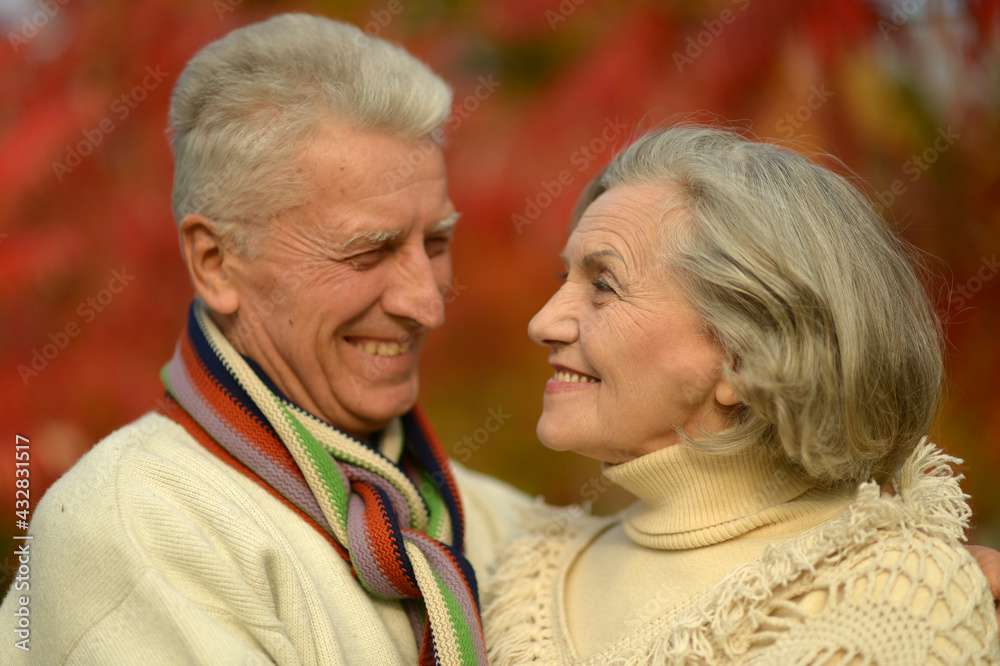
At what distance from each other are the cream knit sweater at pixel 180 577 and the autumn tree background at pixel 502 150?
133 centimetres

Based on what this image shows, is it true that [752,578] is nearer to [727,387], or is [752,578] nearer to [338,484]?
[727,387]

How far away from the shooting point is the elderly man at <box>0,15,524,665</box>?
79.0 inches

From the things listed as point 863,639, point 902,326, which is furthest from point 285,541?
point 902,326

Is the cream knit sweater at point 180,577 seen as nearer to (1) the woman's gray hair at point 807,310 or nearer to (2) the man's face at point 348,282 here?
(2) the man's face at point 348,282

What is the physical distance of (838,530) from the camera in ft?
6.22

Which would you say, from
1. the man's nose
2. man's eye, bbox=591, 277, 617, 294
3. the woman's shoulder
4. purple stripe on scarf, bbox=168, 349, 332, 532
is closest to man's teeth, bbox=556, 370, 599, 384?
man's eye, bbox=591, 277, 617, 294

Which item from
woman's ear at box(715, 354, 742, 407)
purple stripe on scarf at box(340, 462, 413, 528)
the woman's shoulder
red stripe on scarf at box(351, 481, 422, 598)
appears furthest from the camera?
purple stripe on scarf at box(340, 462, 413, 528)

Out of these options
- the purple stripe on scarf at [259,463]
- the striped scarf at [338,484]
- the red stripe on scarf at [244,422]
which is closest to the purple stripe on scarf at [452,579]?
the striped scarf at [338,484]

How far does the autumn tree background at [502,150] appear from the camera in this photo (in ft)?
9.80

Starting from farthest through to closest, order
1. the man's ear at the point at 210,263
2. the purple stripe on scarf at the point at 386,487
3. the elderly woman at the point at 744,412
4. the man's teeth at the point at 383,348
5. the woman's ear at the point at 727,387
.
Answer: the man's teeth at the point at 383,348, the man's ear at the point at 210,263, the purple stripe on scarf at the point at 386,487, the woman's ear at the point at 727,387, the elderly woman at the point at 744,412

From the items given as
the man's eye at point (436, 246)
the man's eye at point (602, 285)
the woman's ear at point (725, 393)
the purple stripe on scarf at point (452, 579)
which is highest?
the man's eye at point (436, 246)

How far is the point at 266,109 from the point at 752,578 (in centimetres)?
173

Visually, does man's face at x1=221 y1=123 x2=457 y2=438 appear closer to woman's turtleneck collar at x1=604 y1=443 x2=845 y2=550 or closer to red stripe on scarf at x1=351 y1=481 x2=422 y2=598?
red stripe on scarf at x1=351 y1=481 x2=422 y2=598

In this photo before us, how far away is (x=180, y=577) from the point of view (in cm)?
200
